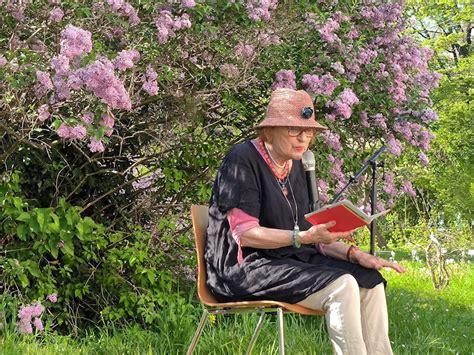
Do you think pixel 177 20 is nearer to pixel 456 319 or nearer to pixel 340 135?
pixel 340 135

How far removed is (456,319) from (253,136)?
6.51 feet

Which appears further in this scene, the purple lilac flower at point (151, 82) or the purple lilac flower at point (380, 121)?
the purple lilac flower at point (380, 121)

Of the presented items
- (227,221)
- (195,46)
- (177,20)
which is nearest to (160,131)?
(195,46)

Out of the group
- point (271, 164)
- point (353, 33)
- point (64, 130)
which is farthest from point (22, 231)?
point (353, 33)

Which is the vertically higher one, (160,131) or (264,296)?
(160,131)

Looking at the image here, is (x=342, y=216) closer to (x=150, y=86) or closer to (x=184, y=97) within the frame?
(x=150, y=86)

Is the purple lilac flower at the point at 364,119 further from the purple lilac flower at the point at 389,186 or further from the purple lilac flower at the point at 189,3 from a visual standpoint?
the purple lilac flower at the point at 189,3

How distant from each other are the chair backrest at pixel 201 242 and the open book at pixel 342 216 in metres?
0.59

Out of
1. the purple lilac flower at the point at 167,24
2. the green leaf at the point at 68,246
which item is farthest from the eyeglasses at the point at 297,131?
the green leaf at the point at 68,246

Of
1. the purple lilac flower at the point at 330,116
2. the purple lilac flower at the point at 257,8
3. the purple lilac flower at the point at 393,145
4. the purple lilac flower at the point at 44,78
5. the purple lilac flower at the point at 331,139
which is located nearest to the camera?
the purple lilac flower at the point at 44,78

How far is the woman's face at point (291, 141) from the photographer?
3.18 meters

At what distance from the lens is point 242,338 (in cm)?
418

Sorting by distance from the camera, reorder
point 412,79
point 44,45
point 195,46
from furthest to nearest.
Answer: point 412,79 < point 195,46 < point 44,45

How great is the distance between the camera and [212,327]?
471cm
